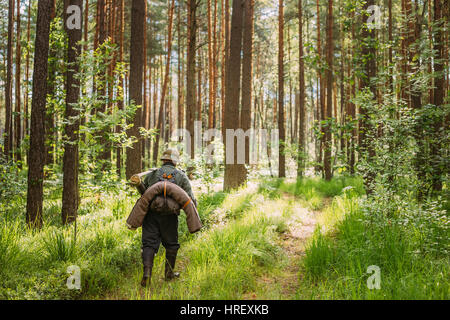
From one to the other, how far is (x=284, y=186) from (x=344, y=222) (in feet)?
18.8

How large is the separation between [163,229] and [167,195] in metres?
0.60

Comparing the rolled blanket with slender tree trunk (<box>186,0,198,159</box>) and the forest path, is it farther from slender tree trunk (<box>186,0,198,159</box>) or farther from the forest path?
slender tree trunk (<box>186,0,198,159</box>)

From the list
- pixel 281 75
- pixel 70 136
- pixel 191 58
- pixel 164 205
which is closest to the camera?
pixel 164 205

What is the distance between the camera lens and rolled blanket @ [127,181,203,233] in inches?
155

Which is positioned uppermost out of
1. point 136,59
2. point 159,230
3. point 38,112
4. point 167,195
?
point 136,59

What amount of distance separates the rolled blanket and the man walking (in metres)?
0.24

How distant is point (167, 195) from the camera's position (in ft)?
13.2

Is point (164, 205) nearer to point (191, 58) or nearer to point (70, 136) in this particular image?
point (70, 136)

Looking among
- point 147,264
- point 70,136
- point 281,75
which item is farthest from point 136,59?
point 281,75

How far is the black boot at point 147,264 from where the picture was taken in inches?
147

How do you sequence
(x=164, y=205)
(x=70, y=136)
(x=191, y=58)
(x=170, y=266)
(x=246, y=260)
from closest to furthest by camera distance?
(x=164, y=205)
(x=170, y=266)
(x=246, y=260)
(x=70, y=136)
(x=191, y=58)

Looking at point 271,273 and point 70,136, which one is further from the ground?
point 70,136

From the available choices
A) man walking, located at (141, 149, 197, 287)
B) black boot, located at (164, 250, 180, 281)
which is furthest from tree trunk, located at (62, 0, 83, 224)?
black boot, located at (164, 250, 180, 281)
